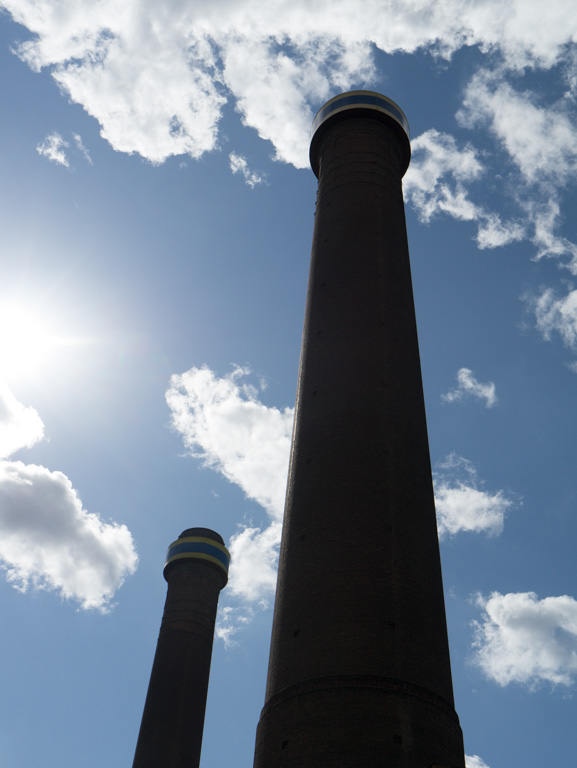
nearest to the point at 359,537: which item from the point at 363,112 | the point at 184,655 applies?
the point at 363,112

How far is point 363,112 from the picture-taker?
30.8m

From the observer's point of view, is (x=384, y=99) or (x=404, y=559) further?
(x=384, y=99)

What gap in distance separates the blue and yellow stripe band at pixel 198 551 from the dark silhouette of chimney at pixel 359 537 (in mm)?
17777

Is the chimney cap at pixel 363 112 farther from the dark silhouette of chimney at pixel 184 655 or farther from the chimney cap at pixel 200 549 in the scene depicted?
the dark silhouette of chimney at pixel 184 655

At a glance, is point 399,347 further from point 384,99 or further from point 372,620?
point 384,99

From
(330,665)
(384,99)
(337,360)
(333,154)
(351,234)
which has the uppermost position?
(384,99)

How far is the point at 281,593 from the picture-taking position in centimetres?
1977

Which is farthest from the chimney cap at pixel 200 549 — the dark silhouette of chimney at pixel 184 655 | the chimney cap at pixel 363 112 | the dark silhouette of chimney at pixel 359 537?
the chimney cap at pixel 363 112

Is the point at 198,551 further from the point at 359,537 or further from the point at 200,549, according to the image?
the point at 359,537

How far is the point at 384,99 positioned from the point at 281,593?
2082 cm

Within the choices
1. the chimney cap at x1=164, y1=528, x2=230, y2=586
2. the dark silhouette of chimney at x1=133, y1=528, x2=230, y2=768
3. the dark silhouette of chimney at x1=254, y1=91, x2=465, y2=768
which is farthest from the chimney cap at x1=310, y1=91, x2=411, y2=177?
the dark silhouette of chimney at x1=133, y1=528, x2=230, y2=768

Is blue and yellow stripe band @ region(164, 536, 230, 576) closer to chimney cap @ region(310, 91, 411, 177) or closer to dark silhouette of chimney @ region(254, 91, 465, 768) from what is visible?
dark silhouette of chimney @ region(254, 91, 465, 768)

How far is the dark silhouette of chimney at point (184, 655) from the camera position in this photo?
34312mm

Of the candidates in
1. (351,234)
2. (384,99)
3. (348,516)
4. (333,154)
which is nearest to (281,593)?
(348,516)
